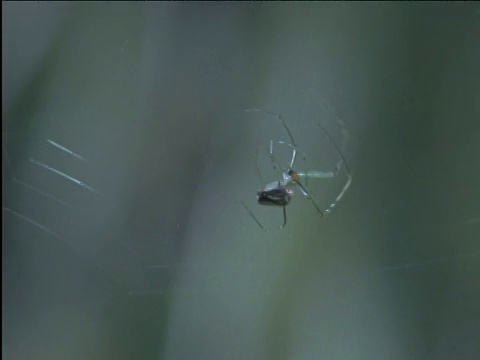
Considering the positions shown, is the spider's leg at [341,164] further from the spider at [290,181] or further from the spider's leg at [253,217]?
the spider's leg at [253,217]

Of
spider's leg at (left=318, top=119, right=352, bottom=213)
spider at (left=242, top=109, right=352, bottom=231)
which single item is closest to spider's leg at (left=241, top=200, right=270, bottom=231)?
spider at (left=242, top=109, right=352, bottom=231)

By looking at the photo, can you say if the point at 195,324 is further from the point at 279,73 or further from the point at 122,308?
the point at 279,73

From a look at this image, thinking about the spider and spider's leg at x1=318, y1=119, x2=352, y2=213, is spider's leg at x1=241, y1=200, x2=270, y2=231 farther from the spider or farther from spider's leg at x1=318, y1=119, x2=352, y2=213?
spider's leg at x1=318, y1=119, x2=352, y2=213

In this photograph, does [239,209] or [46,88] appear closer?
[239,209]

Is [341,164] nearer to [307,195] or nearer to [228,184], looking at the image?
[307,195]

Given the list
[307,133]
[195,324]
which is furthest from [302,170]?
[195,324]

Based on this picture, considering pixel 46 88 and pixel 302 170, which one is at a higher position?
pixel 46 88
